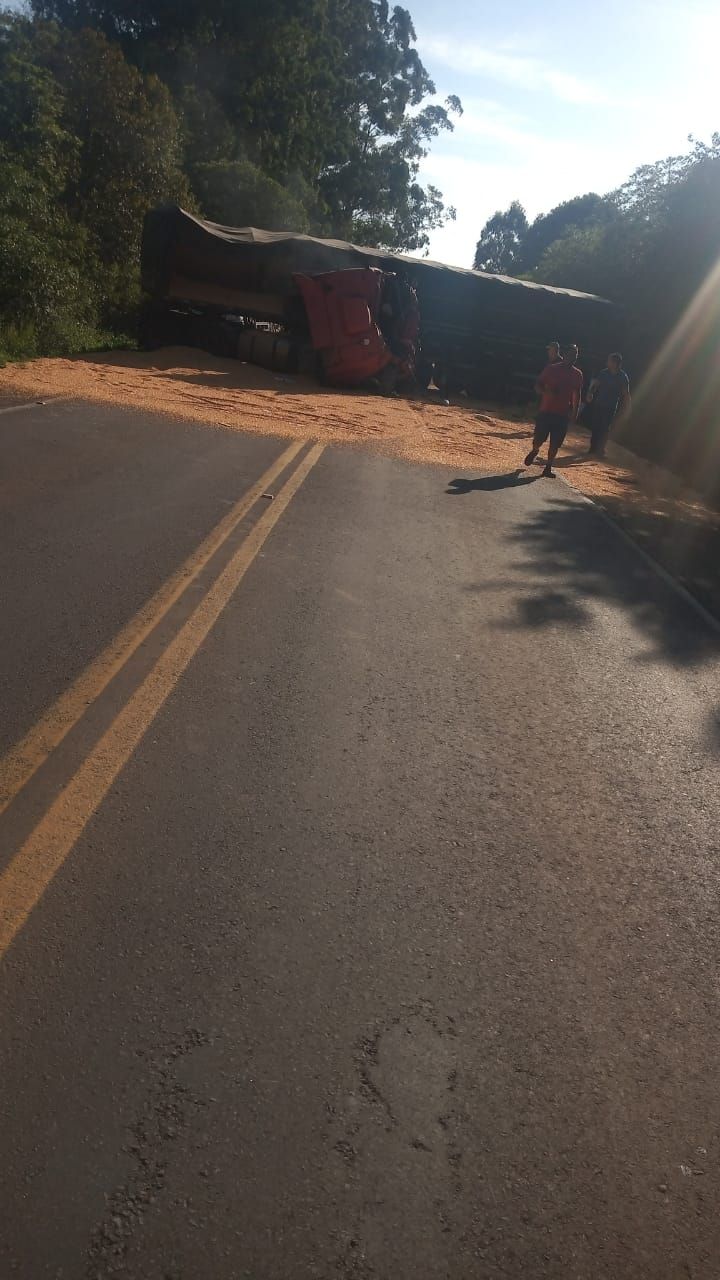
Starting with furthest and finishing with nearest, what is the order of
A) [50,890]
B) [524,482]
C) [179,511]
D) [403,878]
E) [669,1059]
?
1. [524,482]
2. [179,511]
3. [403,878]
4. [50,890]
5. [669,1059]

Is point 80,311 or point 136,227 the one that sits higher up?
point 136,227

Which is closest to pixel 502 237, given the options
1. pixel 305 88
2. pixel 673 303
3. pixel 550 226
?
pixel 550 226

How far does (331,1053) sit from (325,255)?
2417 cm

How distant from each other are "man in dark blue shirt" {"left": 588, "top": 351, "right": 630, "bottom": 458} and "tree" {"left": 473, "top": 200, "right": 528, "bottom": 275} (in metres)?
104

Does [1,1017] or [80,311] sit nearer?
[1,1017]

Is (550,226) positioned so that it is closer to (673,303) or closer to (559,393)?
(673,303)

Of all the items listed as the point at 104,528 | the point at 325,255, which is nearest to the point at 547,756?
the point at 104,528

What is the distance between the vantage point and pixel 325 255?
24.3 m

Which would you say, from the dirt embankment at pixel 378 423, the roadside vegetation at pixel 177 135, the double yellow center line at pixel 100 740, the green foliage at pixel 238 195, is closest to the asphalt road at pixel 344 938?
the double yellow center line at pixel 100 740

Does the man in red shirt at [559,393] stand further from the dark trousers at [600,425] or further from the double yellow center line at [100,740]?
the double yellow center line at [100,740]

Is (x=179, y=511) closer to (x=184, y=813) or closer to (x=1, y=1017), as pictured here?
(x=184, y=813)

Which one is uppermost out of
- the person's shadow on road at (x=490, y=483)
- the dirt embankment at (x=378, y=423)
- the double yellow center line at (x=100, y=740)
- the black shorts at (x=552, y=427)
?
the black shorts at (x=552, y=427)

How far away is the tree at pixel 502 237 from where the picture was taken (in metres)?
116

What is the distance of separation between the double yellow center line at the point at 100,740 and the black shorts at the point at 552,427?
27.3 ft
